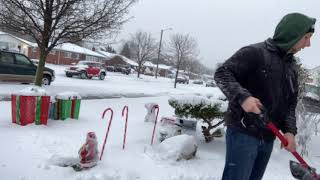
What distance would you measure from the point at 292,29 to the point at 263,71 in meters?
0.35

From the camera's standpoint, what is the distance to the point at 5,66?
15.5m

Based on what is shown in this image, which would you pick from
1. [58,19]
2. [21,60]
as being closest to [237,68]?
[58,19]

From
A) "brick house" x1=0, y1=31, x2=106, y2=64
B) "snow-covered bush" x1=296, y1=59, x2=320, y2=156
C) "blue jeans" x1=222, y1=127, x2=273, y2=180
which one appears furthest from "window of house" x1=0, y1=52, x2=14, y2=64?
"brick house" x1=0, y1=31, x2=106, y2=64

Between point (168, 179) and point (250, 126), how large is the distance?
2.46 m

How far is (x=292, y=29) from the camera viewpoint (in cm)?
262

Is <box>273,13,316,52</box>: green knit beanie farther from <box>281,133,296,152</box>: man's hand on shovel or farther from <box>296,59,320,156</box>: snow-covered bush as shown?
<box>296,59,320,156</box>: snow-covered bush

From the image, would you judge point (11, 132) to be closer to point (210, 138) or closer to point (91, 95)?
point (210, 138)

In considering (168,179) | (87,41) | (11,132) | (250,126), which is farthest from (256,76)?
(87,41)

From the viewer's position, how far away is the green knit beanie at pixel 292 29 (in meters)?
2.60

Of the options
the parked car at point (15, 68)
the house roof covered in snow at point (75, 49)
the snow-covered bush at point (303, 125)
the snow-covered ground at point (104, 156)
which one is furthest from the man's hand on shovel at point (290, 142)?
the house roof covered in snow at point (75, 49)

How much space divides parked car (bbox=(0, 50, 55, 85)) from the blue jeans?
14.4m

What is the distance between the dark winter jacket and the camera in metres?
2.60

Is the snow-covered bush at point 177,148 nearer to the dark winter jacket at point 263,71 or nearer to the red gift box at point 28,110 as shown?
the red gift box at point 28,110

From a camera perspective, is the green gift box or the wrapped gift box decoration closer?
the wrapped gift box decoration
